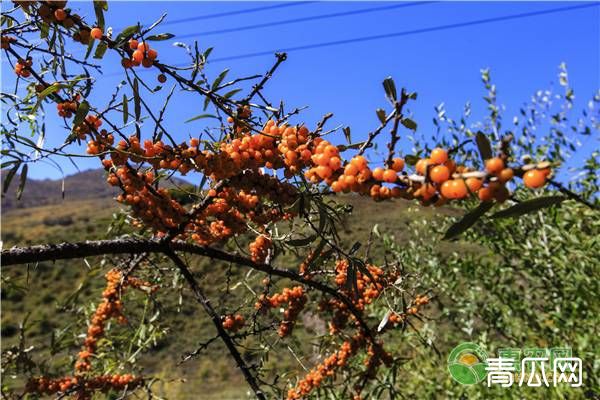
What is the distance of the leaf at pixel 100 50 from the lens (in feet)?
3.75

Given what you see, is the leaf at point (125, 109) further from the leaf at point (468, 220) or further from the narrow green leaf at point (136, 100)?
the leaf at point (468, 220)

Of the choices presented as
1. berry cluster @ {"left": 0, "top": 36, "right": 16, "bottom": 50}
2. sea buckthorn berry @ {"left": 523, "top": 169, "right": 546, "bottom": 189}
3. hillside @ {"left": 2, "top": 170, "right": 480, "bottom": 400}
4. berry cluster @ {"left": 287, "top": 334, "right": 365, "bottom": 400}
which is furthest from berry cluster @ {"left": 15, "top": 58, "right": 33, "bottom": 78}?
hillside @ {"left": 2, "top": 170, "right": 480, "bottom": 400}

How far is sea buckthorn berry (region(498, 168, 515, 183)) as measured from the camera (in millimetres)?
647

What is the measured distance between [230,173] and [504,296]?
2.83 m

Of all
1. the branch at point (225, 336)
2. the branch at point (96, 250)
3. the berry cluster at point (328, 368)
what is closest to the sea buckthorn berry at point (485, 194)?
the branch at point (225, 336)

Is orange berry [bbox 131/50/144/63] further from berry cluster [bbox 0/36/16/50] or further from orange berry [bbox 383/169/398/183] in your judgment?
orange berry [bbox 383/169/398/183]

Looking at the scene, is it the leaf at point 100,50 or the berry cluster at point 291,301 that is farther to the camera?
the berry cluster at point 291,301

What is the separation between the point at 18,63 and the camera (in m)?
1.39

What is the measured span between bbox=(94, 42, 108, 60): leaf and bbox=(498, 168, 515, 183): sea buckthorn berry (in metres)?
0.97
